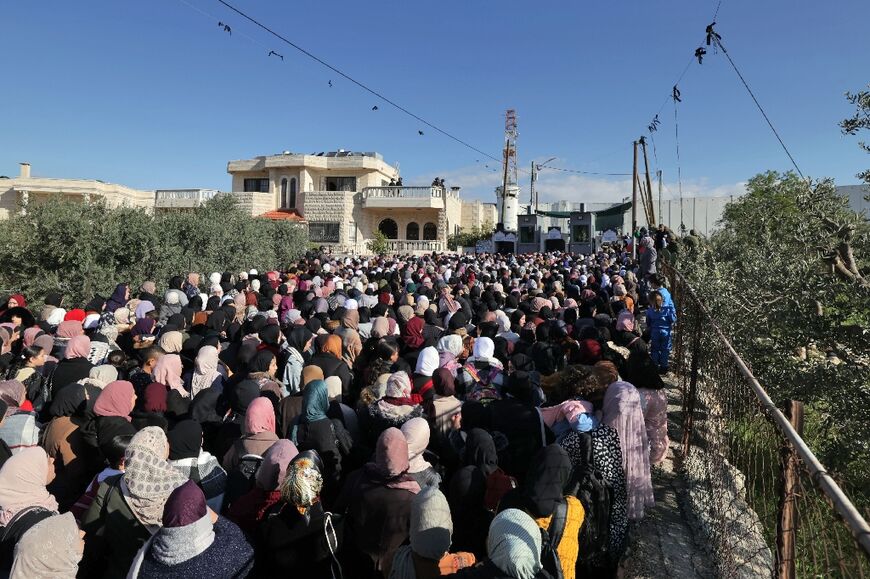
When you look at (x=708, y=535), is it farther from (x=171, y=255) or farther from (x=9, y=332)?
(x=171, y=255)

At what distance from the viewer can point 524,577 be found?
205 cm

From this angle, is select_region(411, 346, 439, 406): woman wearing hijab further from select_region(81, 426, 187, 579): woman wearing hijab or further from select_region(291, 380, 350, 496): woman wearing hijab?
select_region(81, 426, 187, 579): woman wearing hijab

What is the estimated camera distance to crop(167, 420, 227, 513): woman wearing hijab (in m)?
3.41

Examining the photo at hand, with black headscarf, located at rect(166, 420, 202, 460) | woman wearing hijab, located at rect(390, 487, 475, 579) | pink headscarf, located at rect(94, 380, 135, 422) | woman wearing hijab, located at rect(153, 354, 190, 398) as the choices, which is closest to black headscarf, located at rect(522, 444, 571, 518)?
woman wearing hijab, located at rect(390, 487, 475, 579)

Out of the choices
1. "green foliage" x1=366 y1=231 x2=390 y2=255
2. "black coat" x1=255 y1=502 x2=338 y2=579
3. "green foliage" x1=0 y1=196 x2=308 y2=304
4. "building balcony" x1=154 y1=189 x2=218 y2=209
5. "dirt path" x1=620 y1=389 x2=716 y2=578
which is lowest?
"dirt path" x1=620 y1=389 x2=716 y2=578

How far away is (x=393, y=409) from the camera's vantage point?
3.99 meters

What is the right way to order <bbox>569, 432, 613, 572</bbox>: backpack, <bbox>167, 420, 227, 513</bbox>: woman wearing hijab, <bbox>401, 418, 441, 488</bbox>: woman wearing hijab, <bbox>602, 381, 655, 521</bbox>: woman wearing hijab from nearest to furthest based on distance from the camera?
<bbox>569, 432, 613, 572</bbox>: backpack
<bbox>401, 418, 441, 488</bbox>: woman wearing hijab
<bbox>167, 420, 227, 513</bbox>: woman wearing hijab
<bbox>602, 381, 655, 521</bbox>: woman wearing hijab

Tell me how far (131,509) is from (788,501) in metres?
3.22

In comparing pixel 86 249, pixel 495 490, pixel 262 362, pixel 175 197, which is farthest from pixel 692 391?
pixel 175 197

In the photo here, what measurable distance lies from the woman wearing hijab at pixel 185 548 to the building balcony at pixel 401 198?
33.3m

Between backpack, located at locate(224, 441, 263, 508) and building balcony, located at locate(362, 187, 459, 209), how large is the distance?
32.2 metres

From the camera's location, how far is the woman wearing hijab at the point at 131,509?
2.84 meters

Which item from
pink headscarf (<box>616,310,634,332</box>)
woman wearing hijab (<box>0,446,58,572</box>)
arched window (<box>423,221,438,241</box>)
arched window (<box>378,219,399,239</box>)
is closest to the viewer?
woman wearing hijab (<box>0,446,58,572</box>)

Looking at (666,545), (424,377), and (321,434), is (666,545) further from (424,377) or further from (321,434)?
(321,434)
